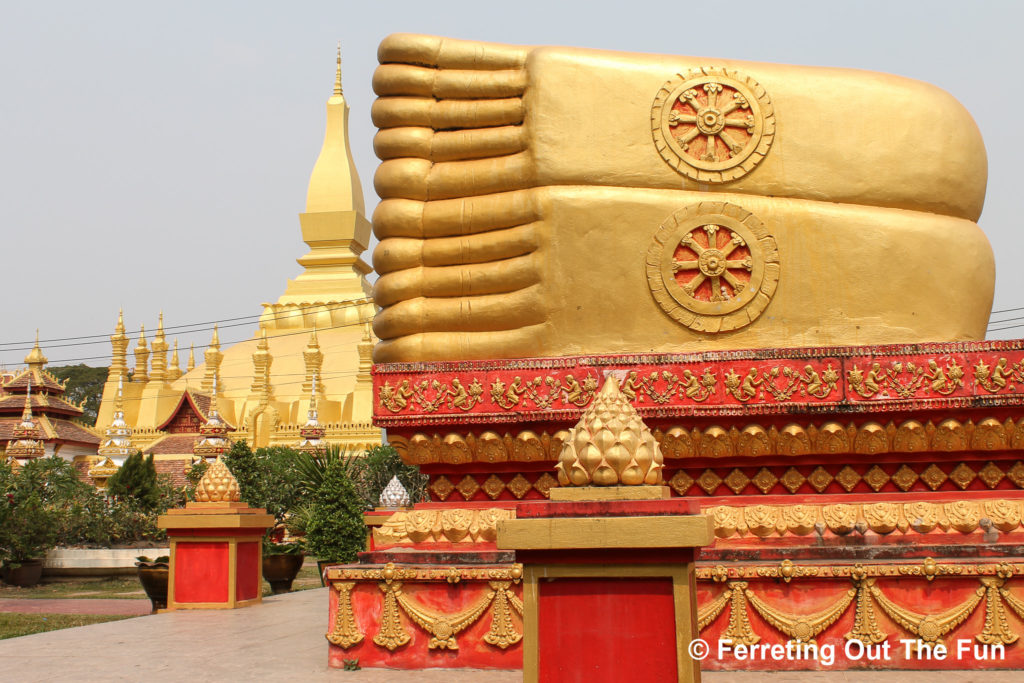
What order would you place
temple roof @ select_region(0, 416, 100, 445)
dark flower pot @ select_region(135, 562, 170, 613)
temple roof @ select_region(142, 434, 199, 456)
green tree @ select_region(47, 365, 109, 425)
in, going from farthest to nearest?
green tree @ select_region(47, 365, 109, 425) → temple roof @ select_region(0, 416, 100, 445) → temple roof @ select_region(142, 434, 199, 456) → dark flower pot @ select_region(135, 562, 170, 613)

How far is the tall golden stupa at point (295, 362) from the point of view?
38.8m

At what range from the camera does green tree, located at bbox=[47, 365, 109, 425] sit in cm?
7375

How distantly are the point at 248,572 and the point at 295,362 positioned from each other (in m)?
28.4

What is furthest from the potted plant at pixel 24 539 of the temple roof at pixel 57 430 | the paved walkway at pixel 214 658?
the temple roof at pixel 57 430

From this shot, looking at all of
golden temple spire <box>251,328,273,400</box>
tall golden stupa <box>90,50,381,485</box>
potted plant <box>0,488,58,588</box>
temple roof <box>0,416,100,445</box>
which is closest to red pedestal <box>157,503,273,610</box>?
potted plant <box>0,488,58,588</box>

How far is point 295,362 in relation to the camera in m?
41.5

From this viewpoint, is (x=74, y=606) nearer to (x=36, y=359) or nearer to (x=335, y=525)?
(x=335, y=525)

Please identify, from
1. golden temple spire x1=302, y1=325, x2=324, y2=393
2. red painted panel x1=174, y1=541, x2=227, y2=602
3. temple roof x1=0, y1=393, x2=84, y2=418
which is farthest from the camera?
temple roof x1=0, y1=393, x2=84, y2=418

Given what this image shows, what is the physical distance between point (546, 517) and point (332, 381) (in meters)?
35.1

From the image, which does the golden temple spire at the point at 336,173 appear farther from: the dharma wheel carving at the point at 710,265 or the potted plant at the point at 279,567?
the dharma wheel carving at the point at 710,265

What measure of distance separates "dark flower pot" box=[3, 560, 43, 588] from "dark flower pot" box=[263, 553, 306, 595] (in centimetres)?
615

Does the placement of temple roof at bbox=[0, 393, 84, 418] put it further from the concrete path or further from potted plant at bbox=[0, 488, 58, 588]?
the concrete path

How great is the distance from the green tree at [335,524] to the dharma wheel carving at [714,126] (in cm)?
1076

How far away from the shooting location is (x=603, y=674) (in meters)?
5.50
